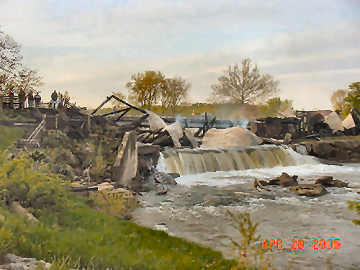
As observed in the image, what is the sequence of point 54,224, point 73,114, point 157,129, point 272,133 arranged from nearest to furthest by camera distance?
1. point 54,224
2. point 73,114
3. point 157,129
4. point 272,133

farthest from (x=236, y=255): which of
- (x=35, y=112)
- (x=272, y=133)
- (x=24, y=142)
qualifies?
(x=272, y=133)

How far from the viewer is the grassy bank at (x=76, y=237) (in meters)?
5.40

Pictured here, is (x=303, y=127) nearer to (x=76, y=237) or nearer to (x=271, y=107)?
(x=271, y=107)

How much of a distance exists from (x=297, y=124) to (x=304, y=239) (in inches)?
1057

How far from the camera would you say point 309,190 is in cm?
1348

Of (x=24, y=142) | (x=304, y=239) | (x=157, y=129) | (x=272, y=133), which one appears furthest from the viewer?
(x=272, y=133)

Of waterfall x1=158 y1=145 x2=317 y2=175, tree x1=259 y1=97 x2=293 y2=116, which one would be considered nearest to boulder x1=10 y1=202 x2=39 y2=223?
waterfall x1=158 y1=145 x2=317 y2=175

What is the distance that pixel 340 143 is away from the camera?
88.3 ft

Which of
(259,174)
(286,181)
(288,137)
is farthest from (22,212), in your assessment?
(288,137)

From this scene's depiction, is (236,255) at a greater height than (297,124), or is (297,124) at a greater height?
(297,124)

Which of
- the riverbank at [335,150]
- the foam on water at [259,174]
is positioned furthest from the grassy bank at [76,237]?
the riverbank at [335,150]

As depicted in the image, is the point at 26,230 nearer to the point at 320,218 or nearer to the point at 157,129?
the point at 320,218

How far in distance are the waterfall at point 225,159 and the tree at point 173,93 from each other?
37.9m

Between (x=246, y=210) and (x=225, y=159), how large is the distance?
30.4 feet
